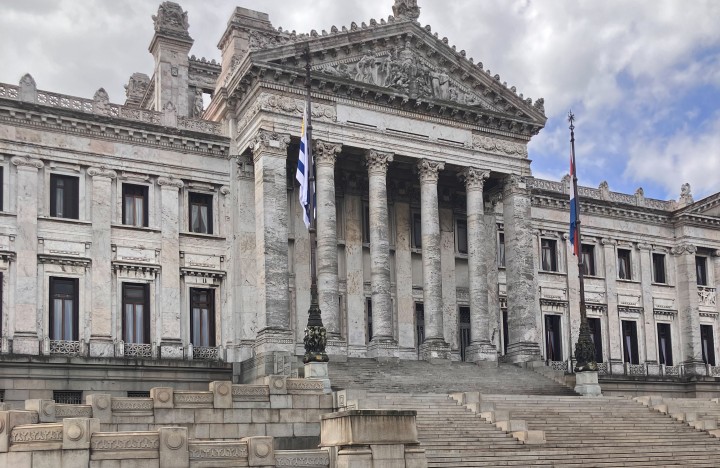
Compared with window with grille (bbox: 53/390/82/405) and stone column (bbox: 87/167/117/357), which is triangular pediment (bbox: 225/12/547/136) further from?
window with grille (bbox: 53/390/82/405)

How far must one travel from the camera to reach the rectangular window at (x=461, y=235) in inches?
1913

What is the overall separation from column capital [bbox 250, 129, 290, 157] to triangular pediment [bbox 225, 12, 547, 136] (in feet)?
7.85

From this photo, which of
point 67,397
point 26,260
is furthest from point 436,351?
point 26,260

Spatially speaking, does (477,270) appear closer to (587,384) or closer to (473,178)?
(473,178)

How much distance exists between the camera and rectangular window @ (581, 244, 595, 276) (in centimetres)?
5544

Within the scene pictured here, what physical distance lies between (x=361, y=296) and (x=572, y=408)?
11.4 m

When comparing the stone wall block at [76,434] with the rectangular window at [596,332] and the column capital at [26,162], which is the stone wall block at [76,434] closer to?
the column capital at [26,162]

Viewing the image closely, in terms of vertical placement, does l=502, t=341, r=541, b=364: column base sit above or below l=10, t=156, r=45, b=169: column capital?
below

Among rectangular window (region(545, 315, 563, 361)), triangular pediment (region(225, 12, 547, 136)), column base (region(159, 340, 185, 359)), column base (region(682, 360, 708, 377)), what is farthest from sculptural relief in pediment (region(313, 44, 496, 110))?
column base (region(682, 360, 708, 377))

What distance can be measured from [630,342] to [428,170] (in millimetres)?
19148

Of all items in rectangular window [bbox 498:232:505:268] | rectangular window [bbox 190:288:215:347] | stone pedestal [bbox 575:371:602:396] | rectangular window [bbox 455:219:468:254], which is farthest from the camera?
rectangular window [bbox 498:232:505:268]

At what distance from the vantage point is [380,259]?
42.2m

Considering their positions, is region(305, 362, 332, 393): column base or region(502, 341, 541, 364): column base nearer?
region(305, 362, 332, 393): column base

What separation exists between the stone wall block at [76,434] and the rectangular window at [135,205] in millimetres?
21157
